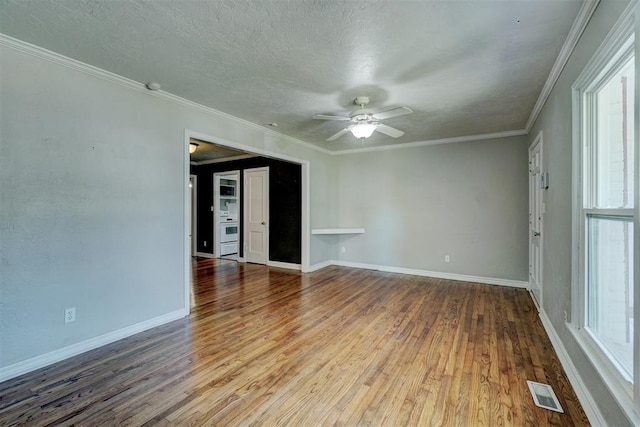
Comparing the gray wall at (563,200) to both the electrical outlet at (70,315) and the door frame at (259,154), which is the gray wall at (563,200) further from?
the electrical outlet at (70,315)

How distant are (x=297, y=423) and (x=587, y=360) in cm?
182

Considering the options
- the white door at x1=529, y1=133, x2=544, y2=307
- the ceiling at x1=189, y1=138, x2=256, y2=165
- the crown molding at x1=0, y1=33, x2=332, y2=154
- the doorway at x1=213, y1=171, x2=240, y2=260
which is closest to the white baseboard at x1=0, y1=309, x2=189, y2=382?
the crown molding at x1=0, y1=33, x2=332, y2=154

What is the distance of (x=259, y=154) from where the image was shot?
14.8 ft

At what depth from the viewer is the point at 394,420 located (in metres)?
1.73

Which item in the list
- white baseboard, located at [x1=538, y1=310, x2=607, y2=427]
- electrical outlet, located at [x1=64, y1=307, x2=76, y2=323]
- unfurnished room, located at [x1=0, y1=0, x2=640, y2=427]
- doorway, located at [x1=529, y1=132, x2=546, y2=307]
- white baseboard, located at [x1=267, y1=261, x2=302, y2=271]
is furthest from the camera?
white baseboard, located at [x1=267, y1=261, x2=302, y2=271]

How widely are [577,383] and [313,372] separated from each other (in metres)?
1.82

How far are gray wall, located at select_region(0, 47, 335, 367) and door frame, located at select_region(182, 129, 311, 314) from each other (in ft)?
0.21

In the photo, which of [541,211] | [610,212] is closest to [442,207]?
[541,211]

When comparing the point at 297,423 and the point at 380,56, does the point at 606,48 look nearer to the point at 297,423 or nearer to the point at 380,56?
the point at 380,56

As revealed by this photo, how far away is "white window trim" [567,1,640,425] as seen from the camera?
4.15 ft

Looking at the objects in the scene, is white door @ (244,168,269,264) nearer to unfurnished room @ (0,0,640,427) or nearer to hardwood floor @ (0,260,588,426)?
unfurnished room @ (0,0,640,427)

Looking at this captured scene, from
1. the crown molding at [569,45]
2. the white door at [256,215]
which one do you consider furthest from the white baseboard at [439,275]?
the crown molding at [569,45]

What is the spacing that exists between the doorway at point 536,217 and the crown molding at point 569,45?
610 millimetres

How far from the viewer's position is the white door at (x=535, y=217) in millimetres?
3510
